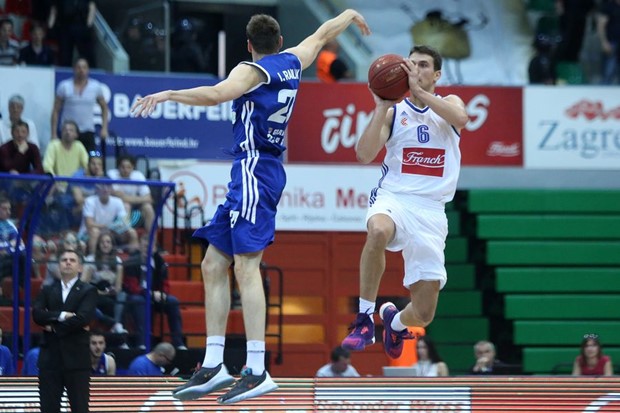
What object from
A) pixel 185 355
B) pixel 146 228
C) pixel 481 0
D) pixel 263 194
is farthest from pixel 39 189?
pixel 481 0

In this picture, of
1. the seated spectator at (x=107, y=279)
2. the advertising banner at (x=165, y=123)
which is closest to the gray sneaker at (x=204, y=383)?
the seated spectator at (x=107, y=279)

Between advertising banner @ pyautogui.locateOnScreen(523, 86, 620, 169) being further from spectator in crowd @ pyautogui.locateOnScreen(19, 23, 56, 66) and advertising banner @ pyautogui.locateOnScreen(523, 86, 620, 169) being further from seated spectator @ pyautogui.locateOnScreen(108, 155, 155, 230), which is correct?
seated spectator @ pyautogui.locateOnScreen(108, 155, 155, 230)

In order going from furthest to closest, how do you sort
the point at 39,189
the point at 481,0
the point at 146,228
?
1. the point at 481,0
2. the point at 146,228
3. the point at 39,189

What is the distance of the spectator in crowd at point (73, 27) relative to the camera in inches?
751

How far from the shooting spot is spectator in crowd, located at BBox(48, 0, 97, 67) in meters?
19.1

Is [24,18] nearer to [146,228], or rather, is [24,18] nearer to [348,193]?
[348,193]

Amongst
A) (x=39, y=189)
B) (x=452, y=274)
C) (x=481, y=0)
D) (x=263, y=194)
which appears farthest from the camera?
(x=481, y=0)

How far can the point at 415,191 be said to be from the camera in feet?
32.6

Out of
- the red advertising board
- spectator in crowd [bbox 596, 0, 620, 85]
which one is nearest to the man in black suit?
the red advertising board

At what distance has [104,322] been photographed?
14.0m

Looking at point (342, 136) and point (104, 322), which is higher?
point (342, 136)

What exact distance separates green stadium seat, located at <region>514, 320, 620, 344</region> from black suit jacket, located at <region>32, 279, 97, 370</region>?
28.9ft

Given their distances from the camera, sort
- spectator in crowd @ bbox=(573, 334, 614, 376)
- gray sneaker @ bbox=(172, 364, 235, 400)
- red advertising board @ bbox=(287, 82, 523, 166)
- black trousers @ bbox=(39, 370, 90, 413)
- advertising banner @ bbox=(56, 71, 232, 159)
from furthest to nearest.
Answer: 1. red advertising board @ bbox=(287, 82, 523, 166)
2. advertising banner @ bbox=(56, 71, 232, 159)
3. spectator in crowd @ bbox=(573, 334, 614, 376)
4. black trousers @ bbox=(39, 370, 90, 413)
5. gray sneaker @ bbox=(172, 364, 235, 400)

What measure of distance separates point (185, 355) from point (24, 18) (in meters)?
7.32
